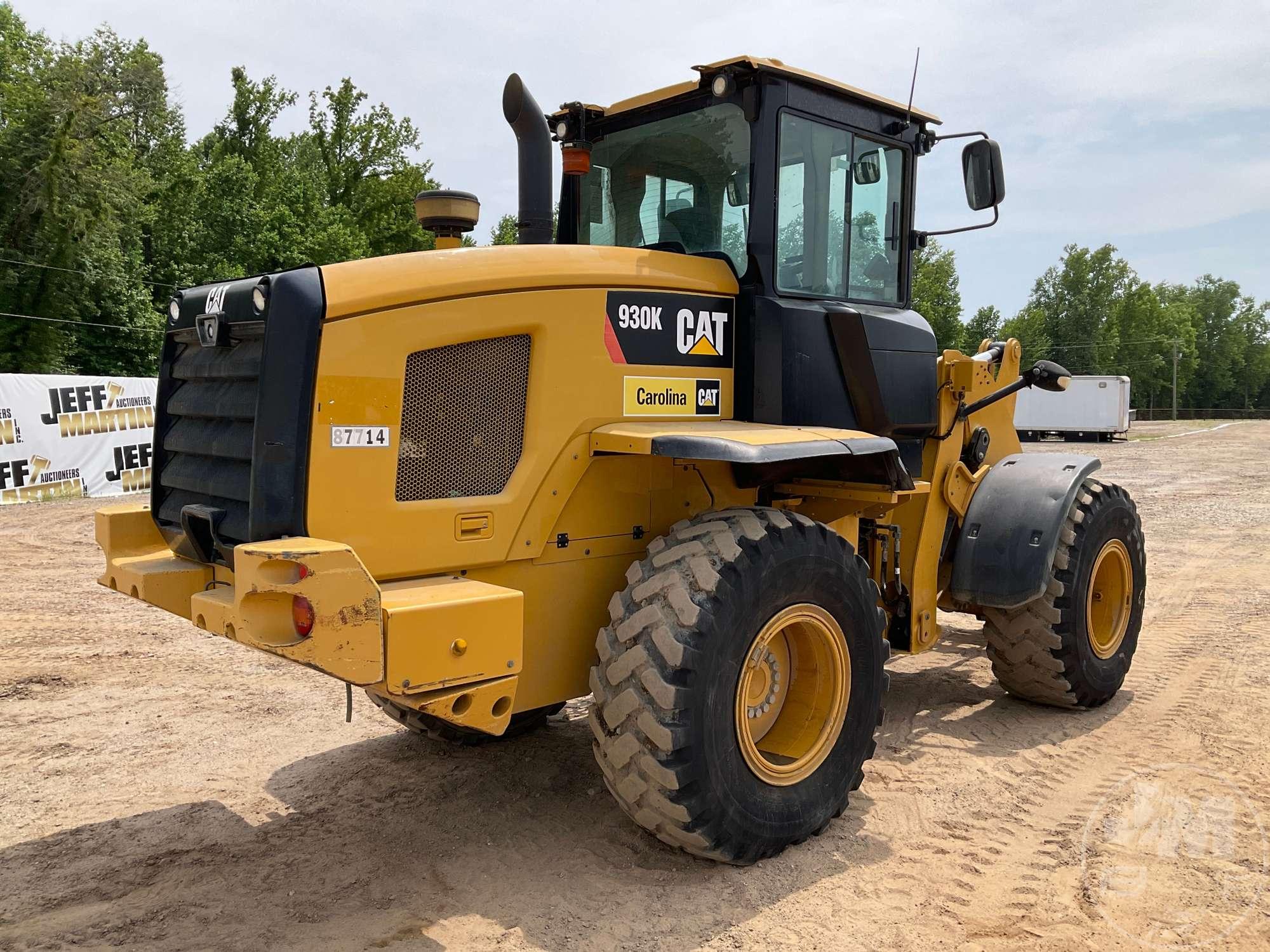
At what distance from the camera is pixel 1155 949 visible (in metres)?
3.37

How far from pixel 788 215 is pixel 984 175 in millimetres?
1163

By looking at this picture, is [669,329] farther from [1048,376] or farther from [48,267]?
[48,267]

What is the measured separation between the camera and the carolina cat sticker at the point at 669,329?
4070 millimetres

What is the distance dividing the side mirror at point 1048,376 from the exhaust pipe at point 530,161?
307cm

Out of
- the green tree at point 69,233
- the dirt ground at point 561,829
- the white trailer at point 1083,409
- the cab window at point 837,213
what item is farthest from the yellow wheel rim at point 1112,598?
the white trailer at point 1083,409

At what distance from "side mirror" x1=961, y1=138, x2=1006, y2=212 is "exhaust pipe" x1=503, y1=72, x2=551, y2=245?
7.13 feet

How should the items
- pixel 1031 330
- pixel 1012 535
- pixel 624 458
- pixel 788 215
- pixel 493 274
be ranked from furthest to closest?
pixel 1031 330 → pixel 1012 535 → pixel 788 215 → pixel 624 458 → pixel 493 274

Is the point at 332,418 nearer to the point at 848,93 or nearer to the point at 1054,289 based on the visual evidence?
the point at 848,93

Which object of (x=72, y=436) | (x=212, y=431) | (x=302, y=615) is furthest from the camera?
(x=72, y=436)

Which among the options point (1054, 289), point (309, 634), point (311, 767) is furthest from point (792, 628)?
point (1054, 289)

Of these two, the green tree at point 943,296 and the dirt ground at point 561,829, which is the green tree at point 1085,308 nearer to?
the green tree at point 943,296

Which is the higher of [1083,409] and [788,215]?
[1083,409]

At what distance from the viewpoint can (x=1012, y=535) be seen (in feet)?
18.4

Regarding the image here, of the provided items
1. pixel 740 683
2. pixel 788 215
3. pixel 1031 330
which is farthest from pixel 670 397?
pixel 1031 330
